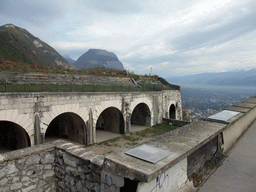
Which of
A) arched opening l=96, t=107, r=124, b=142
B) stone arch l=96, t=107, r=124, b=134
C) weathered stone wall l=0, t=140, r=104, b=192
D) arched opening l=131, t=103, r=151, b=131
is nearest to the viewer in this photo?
weathered stone wall l=0, t=140, r=104, b=192

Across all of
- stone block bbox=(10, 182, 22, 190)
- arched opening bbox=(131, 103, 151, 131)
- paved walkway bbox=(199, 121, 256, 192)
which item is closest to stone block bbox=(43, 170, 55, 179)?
stone block bbox=(10, 182, 22, 190)

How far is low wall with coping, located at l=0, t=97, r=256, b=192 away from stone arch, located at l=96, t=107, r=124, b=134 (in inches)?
442

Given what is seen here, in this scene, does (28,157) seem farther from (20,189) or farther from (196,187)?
(196,187)

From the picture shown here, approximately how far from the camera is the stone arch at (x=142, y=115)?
18789 millimetres

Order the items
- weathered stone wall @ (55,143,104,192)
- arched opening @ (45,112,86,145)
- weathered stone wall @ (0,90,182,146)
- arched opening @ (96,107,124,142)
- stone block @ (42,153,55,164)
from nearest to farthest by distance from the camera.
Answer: weathered stone wall @ (55,143,104,192), stone block @ (42,153,55,164), weathered stone wall @ (0,90,182,146), arched opening @ (45,112,86,145), arched opening @ (96,107,124,142)

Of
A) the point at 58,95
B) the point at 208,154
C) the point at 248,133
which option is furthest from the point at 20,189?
the point at 58,95

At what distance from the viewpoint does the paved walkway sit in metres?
2.27

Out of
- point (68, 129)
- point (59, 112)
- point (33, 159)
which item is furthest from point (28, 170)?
point (68, 129)

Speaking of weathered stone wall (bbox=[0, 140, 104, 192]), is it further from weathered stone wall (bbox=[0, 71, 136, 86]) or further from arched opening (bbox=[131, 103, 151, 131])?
arched opening (bbox=[131, 103, 151, 131])

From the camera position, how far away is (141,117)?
19.4 metres

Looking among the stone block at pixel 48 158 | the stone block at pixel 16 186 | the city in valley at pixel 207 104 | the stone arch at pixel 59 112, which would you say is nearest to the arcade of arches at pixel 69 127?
the stone arch at pixel 59 112

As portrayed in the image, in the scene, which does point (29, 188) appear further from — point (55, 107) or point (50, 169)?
point (55, 107)

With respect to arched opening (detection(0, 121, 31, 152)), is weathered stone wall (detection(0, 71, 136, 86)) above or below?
above

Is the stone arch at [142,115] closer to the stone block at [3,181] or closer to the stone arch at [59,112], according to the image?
the stone arch at [59,112]
